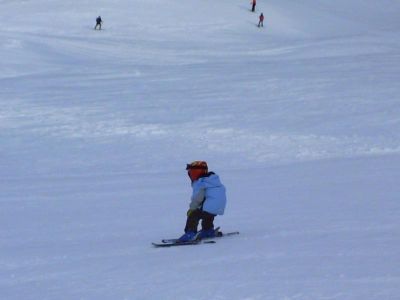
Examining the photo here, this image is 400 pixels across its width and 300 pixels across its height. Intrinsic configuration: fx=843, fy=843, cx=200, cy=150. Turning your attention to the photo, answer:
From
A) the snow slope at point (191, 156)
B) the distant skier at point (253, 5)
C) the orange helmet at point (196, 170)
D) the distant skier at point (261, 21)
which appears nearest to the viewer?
the snow slope at point (191, 156)

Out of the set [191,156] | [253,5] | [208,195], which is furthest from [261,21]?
[208,195]

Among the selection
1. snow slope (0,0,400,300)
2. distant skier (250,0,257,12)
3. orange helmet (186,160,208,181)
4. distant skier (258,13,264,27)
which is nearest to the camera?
snow slope (0,0,400,300)

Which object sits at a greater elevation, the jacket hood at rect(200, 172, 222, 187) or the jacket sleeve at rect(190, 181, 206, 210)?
the jacket hood at rect(200, 172, 222, 187)

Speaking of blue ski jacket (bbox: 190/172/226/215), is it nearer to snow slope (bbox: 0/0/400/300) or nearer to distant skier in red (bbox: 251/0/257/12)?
snow slope (bbox: 0/0/400/300)

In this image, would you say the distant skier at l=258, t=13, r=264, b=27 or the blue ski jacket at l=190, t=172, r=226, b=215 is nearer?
the blue ski jacket at l=190, t=172, r=226, b=215

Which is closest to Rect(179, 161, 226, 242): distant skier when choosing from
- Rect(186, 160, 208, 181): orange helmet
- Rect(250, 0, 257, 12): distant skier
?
Rect(186, 160, 208, 181): orange helmet

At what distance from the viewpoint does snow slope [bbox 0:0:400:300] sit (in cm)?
670

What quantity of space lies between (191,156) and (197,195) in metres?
7.52

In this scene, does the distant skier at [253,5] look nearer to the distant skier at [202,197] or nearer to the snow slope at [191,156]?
the snow slope at [191,156]

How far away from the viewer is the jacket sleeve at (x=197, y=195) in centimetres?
799

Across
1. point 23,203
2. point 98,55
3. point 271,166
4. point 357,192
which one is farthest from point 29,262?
point 98,55

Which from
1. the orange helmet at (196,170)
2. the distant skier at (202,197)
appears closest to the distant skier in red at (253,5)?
the distant skier at (202,197)

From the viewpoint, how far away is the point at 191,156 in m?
15.5

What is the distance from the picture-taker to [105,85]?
77.0ft
